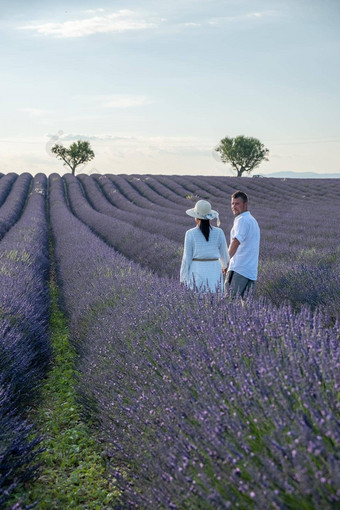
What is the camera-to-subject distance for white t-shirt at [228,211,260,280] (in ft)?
15.6

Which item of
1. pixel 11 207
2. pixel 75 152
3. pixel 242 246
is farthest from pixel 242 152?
pixel 242 246

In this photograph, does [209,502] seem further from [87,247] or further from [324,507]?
[87,247]

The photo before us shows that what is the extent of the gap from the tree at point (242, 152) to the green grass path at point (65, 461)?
157 feet

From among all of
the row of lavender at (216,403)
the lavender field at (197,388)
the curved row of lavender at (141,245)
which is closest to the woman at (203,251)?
the lavender field at (197,388)

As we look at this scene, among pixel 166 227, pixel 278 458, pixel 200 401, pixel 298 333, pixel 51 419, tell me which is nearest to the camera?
pixel 278 458

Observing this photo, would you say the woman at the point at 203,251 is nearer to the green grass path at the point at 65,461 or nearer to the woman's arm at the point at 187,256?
the woman's arm at the point at 187,256

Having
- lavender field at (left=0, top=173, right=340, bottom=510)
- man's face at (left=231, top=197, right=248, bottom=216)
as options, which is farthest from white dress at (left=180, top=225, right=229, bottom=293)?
lavender field at (left=0, top=173, right=340, bottom=510)

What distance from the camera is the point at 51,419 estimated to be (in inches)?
152

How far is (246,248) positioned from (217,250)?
289mm

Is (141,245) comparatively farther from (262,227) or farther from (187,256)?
(187,256)

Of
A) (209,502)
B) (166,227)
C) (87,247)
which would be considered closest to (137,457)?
(209,502)

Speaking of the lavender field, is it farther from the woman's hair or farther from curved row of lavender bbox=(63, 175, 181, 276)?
curved row of lavender bbox=(63, 175, 181, 276)

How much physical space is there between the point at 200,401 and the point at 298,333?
76 cm

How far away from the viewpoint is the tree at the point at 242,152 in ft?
166
